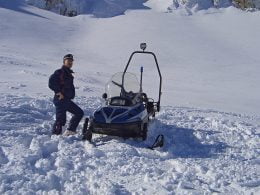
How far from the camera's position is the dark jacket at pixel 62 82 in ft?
25.9

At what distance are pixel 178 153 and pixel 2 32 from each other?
69.9ft

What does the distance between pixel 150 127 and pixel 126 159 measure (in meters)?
2.26

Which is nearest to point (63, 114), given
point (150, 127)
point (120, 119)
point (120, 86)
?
point (120, 119)

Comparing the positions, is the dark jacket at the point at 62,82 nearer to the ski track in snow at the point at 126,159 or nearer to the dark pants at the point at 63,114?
the dark pants at the point at 63,114

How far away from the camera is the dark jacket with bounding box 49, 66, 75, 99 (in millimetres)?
7898

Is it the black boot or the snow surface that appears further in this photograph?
the black boot

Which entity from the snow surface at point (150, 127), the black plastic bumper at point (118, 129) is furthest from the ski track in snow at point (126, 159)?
the black plastic bumper at point (118, 129)

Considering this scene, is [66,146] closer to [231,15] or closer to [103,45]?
[103,45]

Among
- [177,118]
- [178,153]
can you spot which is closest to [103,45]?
[177,118]

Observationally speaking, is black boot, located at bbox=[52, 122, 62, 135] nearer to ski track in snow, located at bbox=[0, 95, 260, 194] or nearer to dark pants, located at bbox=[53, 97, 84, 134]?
dark pants, located at bbox=[53, 97, 84, 134]

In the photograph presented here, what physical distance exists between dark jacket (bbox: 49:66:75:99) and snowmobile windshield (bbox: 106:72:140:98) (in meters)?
1.11

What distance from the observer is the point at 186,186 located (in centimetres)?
564

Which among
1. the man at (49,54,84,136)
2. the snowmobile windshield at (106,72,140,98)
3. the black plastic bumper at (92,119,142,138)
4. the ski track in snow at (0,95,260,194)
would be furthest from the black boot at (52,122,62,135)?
the snowmobile windshield at (106,72,140,98)

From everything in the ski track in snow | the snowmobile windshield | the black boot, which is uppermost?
the snowmobile windshield
